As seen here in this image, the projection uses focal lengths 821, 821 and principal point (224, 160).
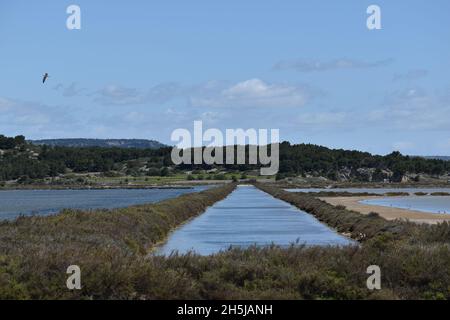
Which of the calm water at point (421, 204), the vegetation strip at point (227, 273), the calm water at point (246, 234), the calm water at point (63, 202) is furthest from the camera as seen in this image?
the calm water at point (63, 202)

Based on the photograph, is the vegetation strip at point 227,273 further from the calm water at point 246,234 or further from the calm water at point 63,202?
the calm water at point 63,202

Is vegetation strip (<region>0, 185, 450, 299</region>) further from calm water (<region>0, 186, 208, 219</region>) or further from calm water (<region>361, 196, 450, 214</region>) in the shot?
calm water (<region>361, 196, 450, 214</region>)

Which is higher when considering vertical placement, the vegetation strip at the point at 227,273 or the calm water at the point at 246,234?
the vegetation strip at the point at 227,273

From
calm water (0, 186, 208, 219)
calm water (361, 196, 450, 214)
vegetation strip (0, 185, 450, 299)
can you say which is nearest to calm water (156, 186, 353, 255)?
vegetation strip (0, 185, 450, 299)

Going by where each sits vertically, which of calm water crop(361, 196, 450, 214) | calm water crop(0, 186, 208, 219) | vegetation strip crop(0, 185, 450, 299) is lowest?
calm water crop(0, 186, 208, 219)

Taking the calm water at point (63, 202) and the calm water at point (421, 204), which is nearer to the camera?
the calm water at point (421, 204)

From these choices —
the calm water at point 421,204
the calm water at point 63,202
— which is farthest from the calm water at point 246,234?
the calm water at point 421,204

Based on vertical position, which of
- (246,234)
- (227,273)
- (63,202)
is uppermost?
(227,273)

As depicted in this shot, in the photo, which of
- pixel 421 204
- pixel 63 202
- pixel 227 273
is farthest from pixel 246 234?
pixel 63 202

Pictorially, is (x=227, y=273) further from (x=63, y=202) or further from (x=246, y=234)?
(x=63, y=202)

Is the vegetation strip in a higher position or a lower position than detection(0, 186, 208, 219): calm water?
higher
